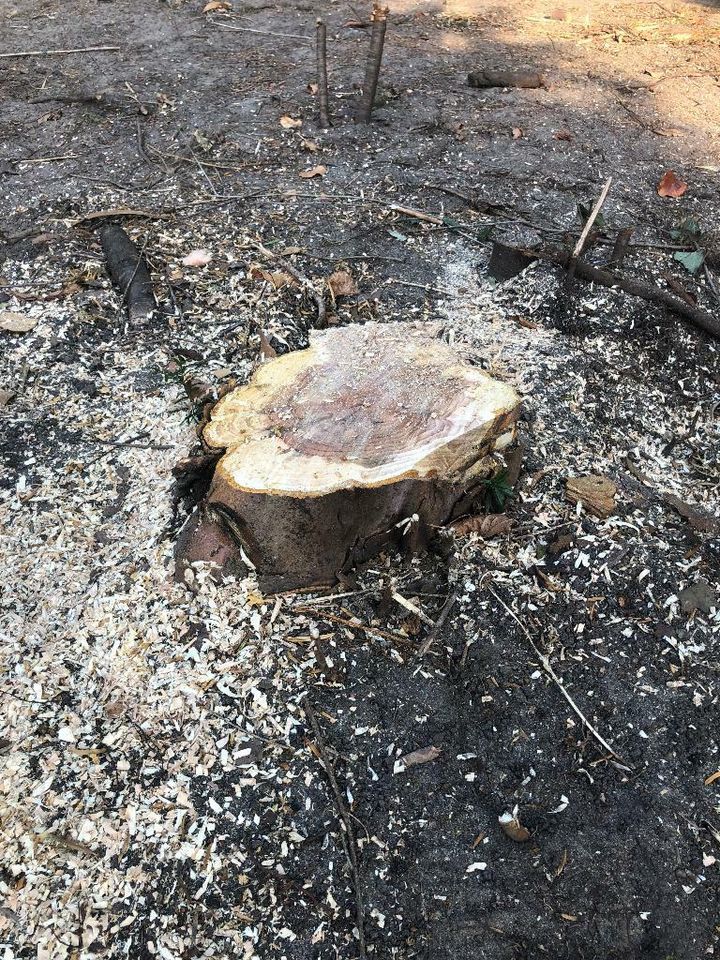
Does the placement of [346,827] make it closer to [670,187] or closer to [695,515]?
[695,515]

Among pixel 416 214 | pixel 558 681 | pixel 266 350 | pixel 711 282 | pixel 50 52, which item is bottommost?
pixel 558 681

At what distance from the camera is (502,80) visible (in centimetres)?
595

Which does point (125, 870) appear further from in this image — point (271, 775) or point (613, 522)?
point (613, 522)

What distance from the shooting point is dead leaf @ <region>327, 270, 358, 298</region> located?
3835mm

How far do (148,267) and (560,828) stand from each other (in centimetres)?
338

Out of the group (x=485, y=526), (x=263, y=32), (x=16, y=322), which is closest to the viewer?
(x=485, y=526)

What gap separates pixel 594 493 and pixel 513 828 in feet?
4.34

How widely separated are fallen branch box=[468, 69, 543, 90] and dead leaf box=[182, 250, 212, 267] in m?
3.28

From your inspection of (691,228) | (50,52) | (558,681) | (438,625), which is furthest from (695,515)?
(50,52)

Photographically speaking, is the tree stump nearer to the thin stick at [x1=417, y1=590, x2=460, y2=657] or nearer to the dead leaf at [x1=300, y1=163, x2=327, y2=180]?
the thin stick at [x1=417, y1=590, x2=460, y2=657]


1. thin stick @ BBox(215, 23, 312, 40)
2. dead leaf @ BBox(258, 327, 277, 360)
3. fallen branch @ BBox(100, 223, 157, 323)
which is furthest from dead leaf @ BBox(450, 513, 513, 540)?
thin stick @ BBox(215, 23, 312, 40)

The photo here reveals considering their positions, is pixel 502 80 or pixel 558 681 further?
pixel 502 80

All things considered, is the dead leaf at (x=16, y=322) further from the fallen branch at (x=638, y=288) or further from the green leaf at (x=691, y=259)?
the green leaf at (x=691, y=259)

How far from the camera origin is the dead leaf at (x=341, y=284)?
3.84 metres
